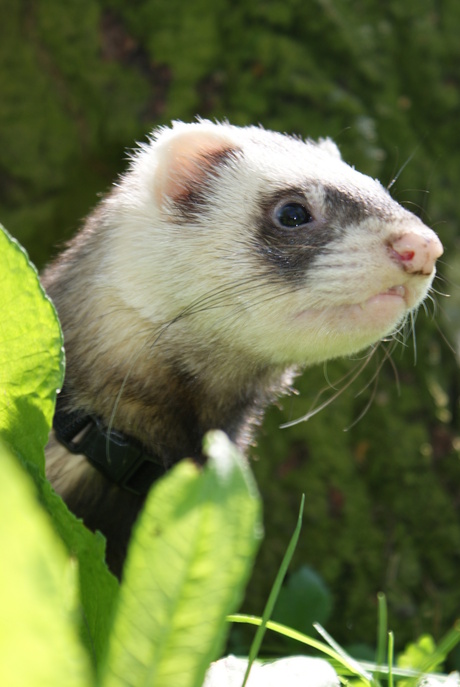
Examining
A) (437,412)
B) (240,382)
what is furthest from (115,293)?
(437,412)

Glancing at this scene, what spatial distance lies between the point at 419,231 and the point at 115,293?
0.56 metres

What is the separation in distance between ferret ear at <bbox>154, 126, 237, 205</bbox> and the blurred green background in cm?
74

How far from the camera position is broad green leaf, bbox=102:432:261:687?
2.01ft

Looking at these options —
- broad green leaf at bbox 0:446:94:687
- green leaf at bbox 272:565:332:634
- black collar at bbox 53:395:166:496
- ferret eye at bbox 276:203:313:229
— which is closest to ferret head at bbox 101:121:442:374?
ferret eye at bbox 276:203:313:229

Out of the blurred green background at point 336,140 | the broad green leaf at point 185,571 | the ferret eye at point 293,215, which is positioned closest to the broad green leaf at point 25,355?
the broad green leaf at point 185,571

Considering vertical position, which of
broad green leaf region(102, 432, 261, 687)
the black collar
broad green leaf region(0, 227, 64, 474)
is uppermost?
broad green leaf region(102, 432, 261, 687)

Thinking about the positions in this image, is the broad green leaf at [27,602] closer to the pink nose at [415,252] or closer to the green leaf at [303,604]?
the pink nose at [415,252]

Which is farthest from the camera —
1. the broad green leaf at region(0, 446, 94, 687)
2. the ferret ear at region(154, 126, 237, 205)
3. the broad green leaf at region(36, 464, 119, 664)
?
the ferret ear at region(154, 126, 237, 205)

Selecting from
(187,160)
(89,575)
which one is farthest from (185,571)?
(187,160)

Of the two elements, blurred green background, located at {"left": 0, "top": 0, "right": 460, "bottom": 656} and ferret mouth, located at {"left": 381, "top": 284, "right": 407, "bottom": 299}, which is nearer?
ferret mouth, located at {"left": 381, "top": 284, "right": 407, "bottom": 299}

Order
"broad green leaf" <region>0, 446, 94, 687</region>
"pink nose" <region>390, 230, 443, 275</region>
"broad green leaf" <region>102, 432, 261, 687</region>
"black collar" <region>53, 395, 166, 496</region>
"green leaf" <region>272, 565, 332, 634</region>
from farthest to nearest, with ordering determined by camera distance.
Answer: "green leaf" <region>272, 565, 332, 634</region> < "black collar" <region>53, 395, 166, 496</region> < "pink nose" <region>390, 230, 443, 275</region> < "broad green leaf" <region>102, 432, 261, 687</region> < "broad green leaf" <region>0, 446, 94, 687</region>

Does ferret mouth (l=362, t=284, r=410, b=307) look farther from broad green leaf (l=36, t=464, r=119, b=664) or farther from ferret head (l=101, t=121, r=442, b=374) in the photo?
broad green leaf (l=36, t=464, r=119, b=664)

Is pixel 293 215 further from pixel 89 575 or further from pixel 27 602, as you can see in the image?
pixel 27 602

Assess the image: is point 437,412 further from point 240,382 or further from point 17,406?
point 17,406
